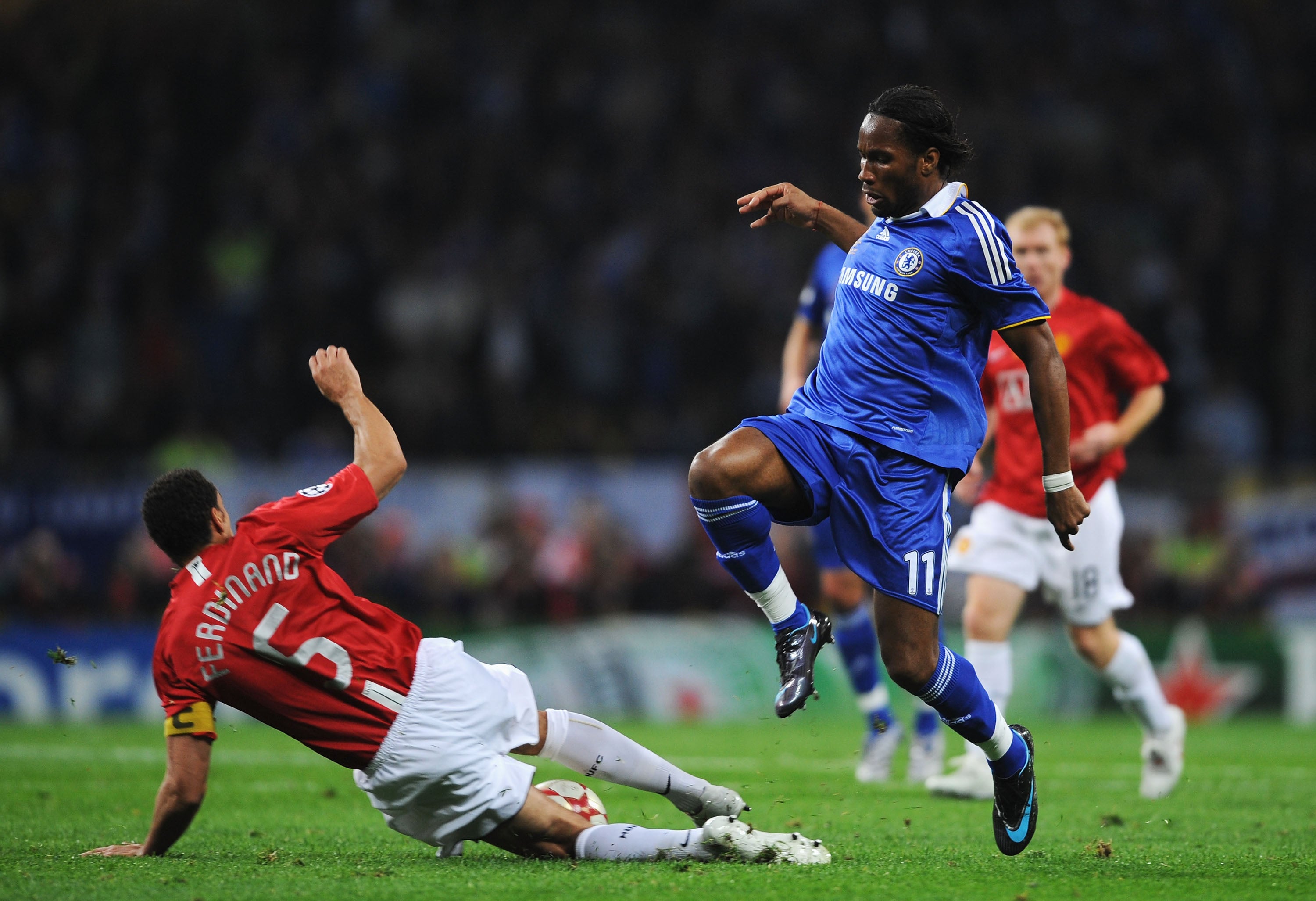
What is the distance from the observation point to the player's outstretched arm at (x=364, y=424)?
4465mm

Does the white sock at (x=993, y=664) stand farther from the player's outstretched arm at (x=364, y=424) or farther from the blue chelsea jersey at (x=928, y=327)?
the player's outstretched arm at (x=364, y=424)

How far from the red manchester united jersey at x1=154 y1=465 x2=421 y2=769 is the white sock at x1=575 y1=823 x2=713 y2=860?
0.76 metres

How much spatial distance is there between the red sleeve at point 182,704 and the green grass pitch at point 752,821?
429 millimetres

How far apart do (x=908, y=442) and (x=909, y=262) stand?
60 centimetres

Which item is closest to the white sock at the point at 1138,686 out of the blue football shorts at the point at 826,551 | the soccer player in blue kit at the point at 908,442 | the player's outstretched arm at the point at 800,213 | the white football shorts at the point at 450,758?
the blue football shorts at the point at 826,551

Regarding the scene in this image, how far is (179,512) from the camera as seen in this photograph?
4.22 meters

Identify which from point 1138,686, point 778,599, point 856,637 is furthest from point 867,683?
point 778,599

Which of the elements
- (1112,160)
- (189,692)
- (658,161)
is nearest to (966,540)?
(189,692)

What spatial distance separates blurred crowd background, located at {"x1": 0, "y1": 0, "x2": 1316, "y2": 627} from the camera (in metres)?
13.8

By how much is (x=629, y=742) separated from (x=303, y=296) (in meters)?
11.9

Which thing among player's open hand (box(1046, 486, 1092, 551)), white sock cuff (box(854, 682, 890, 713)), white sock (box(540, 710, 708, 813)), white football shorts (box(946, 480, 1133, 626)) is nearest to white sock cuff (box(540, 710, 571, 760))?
white sock (box(540, 710, 708, 813))

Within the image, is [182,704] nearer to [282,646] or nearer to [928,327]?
[282,646]

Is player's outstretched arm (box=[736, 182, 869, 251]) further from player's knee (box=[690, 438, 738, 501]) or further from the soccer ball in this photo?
the soccer ball

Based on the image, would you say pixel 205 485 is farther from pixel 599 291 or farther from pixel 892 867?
pixel 599 291
